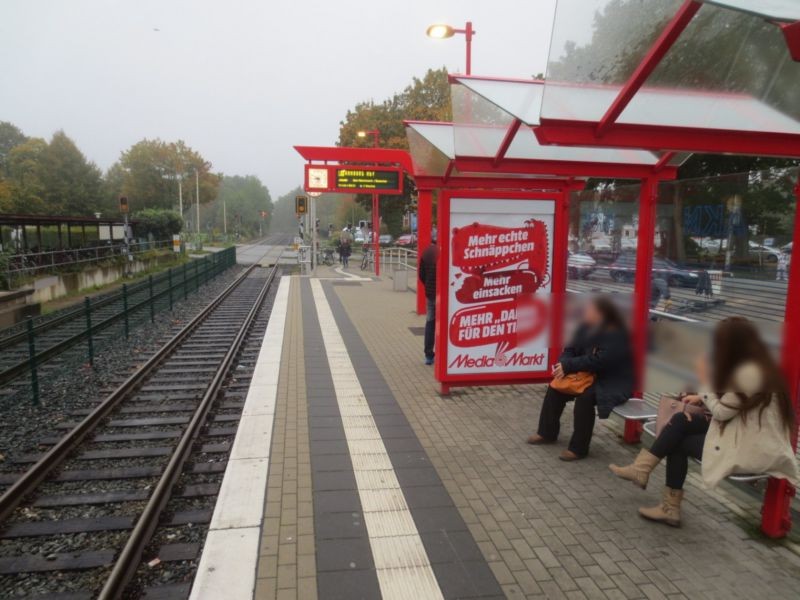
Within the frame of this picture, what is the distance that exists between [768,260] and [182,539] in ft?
15.4

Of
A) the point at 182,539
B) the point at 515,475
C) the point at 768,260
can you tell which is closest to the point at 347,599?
the point at 182,539

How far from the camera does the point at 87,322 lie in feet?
28.3

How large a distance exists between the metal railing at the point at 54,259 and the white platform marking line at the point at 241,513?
14.5 meters

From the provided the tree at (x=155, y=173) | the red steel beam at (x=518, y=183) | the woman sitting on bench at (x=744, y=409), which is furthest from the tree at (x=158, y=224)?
the woman sitting on bench at (x=744, y=409)

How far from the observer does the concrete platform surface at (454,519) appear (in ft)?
10.5

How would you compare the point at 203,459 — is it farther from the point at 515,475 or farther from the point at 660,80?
the point at 660,80

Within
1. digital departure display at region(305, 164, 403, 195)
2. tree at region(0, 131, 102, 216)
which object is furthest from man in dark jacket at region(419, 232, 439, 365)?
tree at region(0, 131, 102, 216)

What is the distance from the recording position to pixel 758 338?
3.17 meters

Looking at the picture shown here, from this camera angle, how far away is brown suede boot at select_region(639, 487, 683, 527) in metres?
3.75

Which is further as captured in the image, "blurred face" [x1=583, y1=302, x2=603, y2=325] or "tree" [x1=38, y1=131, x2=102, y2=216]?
"tree" [x1=38, y1=131, x2=102, y2=216]

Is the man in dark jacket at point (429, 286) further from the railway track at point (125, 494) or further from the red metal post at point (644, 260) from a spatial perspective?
the red metal post at point (644, 260)

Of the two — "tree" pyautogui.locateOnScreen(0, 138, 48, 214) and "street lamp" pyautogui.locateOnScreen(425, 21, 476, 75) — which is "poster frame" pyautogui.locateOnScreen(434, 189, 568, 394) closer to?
"street lamp" pyautogui.locateOnScreen(425, 21, 476, 75)

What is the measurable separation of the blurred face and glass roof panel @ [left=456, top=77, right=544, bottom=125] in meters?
1.62

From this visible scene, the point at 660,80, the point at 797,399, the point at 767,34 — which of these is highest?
the point at 767,34
